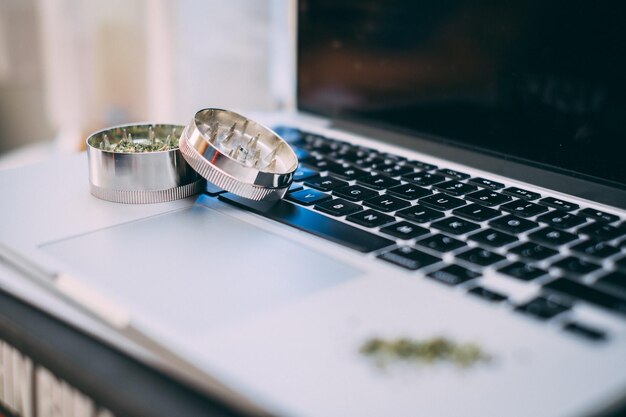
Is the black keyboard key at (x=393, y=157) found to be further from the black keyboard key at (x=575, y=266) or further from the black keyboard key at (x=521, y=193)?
the black keyboard key at (x=575, y=266)

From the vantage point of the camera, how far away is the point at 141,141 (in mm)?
633

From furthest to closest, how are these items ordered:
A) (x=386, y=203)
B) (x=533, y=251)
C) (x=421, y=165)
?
1. (x=421, y=165)
2. (x=386, y=203)
3. (x=533, y=251)

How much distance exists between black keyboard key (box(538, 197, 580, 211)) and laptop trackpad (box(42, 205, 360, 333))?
20 centimetres

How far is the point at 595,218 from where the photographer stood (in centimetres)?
52

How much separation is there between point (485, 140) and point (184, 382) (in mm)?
427

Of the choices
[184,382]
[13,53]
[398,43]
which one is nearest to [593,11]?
[398,43]

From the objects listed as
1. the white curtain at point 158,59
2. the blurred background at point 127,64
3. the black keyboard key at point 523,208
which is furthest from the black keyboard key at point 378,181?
the white curtain at point 158,59

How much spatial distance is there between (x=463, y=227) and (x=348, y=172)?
168 millimetres

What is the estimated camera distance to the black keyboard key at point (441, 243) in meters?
0.47

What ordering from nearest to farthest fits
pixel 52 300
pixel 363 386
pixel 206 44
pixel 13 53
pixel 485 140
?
pixel 363 386
pixel 52 300
pixel 485 140
pixel 206 44
pixel 13 53

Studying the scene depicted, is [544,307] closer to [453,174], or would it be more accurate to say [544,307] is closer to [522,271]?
[522,271]

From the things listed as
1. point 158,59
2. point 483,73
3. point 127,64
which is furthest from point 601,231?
point 127,64

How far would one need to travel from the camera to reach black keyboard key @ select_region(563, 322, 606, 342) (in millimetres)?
364

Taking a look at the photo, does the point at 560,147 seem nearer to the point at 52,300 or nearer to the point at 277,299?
the point at 277,299
